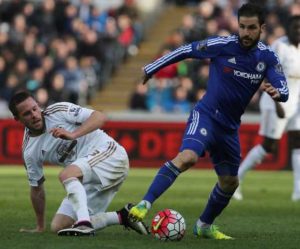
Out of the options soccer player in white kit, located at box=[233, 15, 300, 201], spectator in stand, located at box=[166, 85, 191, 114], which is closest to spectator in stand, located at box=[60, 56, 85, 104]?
spectator in stand, located at box=[166, 85, 191, 114]

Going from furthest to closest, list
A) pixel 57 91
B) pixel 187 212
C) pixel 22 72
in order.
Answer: pixel 22 72, pixel 57 91, pixel 187 212

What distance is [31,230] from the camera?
408 inches

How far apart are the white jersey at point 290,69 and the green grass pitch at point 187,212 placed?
127 cm

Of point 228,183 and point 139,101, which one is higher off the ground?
point 228,183

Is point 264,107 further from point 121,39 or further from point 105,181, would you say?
point 121,39

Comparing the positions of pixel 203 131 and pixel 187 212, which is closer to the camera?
pixel 203 131

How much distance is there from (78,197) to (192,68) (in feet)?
52.2

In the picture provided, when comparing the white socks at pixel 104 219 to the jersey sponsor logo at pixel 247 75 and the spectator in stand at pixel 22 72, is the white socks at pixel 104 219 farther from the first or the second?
the spectator in stand at pixel 22 72

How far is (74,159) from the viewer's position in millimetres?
10297

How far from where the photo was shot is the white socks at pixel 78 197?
9.60m

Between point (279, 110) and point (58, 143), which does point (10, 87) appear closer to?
point (279, 110)

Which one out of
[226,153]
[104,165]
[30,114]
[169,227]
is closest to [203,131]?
[226,153]

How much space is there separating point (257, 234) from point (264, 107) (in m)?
5.04

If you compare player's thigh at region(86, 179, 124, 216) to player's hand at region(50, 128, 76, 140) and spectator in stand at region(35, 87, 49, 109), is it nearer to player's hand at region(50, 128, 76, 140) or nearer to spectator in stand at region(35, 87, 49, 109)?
player's hand at region(50, 128, 76, 140)
